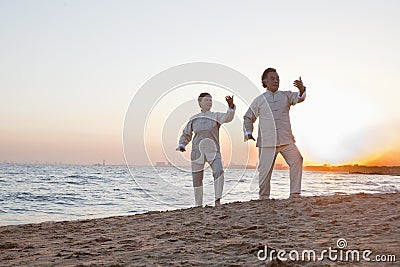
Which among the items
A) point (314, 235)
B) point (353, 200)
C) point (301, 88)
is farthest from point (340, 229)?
point (301, 88)

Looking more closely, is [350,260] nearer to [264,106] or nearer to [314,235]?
[314,235]

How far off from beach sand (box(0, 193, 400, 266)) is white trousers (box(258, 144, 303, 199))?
0.59m

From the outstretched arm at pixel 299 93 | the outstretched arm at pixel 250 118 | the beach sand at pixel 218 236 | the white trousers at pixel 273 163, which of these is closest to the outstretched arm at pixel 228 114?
the outstretched arm at pixel 250 118

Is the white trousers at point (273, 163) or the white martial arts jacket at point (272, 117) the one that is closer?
the white trousers at point (273, 163)

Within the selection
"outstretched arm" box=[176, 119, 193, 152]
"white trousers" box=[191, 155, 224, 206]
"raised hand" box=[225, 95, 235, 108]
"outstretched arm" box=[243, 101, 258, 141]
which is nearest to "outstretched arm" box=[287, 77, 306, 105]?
"outstretched arm" box=[243, 101, 258, 141]

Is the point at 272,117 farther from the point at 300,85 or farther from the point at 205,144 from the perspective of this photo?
the point at 205,144

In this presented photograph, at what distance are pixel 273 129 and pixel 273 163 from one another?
54 cm

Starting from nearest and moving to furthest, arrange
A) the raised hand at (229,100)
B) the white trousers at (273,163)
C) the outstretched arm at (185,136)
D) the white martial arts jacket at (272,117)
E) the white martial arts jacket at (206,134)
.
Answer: the white trousers at (273,163)
the white martial arts jacket at (272,117)
the raised hand at (229,100)
the white martial arts jacket at (206,134)
the outstretched arm at (185,136)

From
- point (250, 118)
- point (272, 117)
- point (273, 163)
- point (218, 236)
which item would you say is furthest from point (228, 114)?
point (218, 236)

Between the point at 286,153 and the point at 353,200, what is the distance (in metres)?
1.20

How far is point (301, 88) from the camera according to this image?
6840 millimetres

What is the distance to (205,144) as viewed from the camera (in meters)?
7.93

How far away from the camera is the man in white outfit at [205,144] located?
780 cm

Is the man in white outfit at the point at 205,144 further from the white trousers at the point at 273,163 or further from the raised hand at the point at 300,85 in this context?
the raised hand at the point at 300,85
